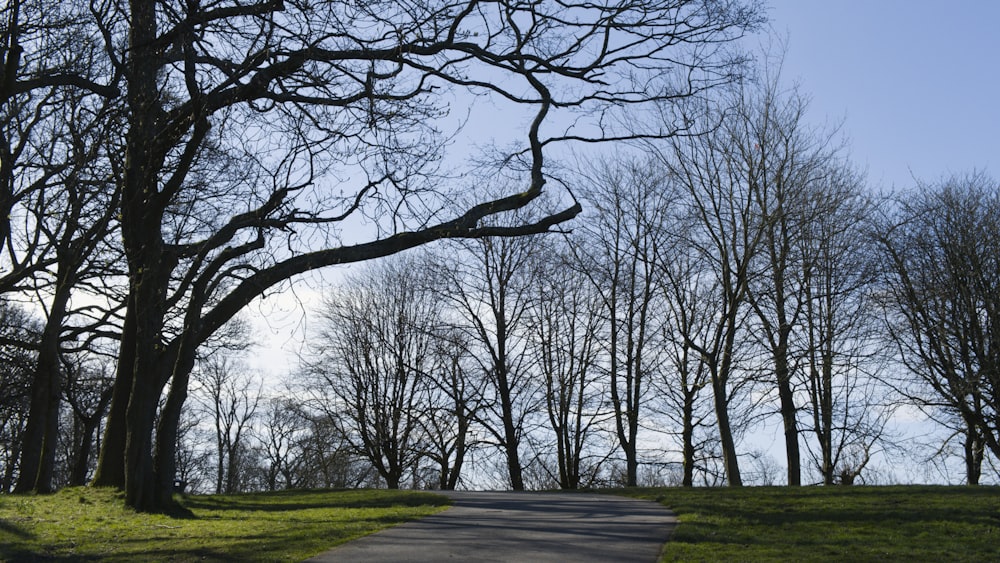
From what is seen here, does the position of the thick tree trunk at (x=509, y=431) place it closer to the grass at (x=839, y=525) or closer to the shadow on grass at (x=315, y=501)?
the shadow on grass at (x=315, y=501)

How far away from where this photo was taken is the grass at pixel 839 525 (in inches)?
353

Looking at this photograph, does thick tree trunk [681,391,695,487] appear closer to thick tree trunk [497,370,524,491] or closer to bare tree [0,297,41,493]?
thick tree trunk [497,370,524,491]

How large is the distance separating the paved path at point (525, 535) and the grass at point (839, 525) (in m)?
0.48

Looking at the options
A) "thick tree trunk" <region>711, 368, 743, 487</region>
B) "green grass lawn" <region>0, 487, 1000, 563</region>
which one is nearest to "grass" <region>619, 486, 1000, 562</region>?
"green grass lawn" <region>0, 487, 1000, 563</region>

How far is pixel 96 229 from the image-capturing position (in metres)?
14.9

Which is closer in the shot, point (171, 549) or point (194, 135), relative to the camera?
point (171, 549)

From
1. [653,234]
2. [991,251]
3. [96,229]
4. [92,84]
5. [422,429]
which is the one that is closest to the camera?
[92,84]

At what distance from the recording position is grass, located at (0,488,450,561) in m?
9.09

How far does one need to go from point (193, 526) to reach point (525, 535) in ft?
15.0

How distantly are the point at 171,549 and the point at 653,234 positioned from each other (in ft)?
63.8

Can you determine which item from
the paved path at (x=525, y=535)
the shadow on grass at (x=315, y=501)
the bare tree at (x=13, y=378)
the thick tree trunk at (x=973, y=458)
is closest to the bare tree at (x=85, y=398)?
the bare tree at (x=13, y=378)

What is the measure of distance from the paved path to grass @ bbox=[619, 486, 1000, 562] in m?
0.48

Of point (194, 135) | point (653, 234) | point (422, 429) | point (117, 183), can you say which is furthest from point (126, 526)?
point (422, 429)

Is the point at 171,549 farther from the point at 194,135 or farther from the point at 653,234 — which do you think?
the point at 653,234
